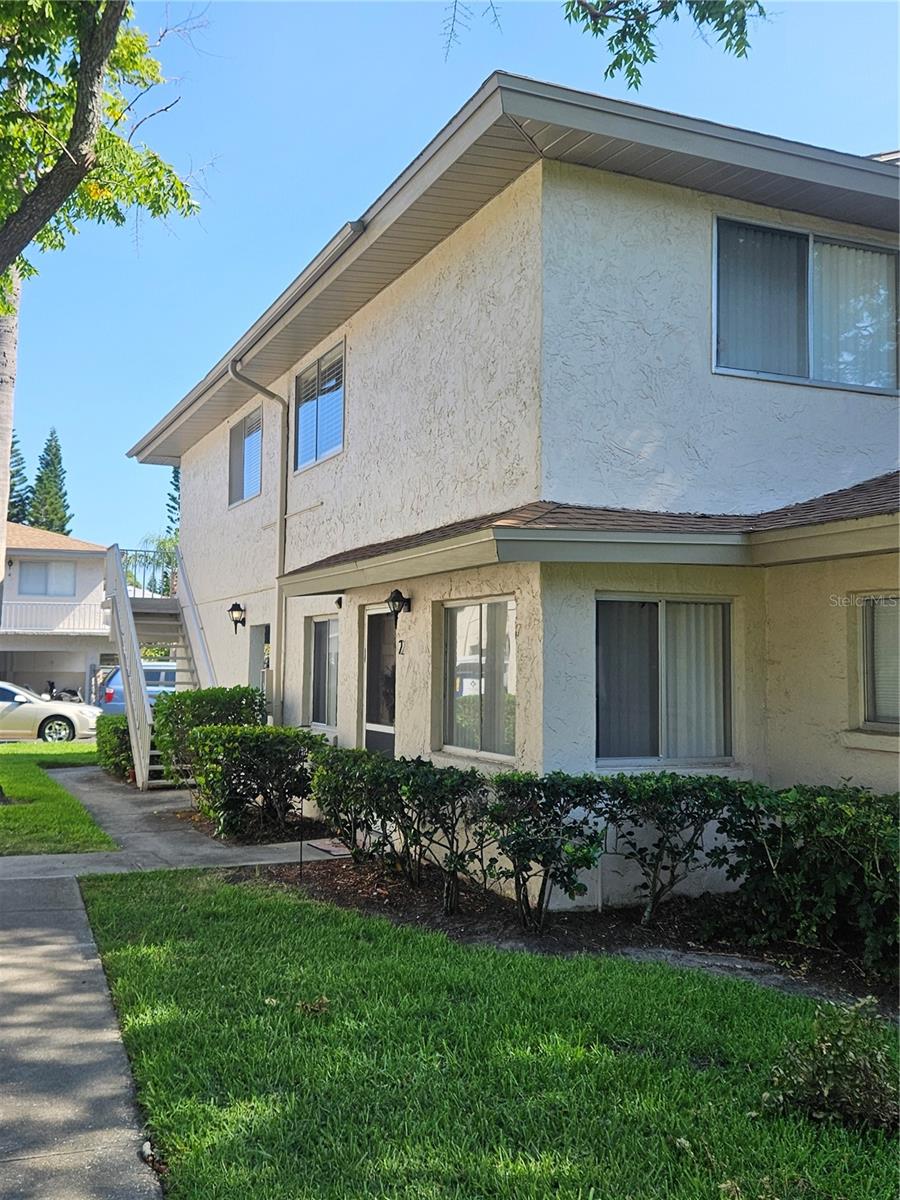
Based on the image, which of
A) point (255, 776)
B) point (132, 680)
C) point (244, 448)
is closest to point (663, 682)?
point (255, 776)

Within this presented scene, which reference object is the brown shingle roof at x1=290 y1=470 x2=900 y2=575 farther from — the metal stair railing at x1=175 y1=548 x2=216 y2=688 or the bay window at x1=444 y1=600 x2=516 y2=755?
the metal stair railing at x1=175 y1=548 x2=216 y2=688

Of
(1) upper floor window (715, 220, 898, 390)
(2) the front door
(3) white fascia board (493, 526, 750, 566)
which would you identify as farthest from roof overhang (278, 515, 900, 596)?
(2) the front door

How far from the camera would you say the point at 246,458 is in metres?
15.4

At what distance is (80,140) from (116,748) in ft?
33.5

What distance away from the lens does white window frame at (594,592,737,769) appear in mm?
7293

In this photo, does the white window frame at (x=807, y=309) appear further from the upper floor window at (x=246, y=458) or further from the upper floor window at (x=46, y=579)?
the upper floor window at (x=46, y=579)

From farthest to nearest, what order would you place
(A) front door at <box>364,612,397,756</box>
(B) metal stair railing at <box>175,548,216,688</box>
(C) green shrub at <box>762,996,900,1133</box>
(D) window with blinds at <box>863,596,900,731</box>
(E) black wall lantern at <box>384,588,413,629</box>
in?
1. (B) metal stair railing at <box>175,548,216,688</box>
2. (A) front door at <box>364,612,397,756</box>
3. (E) black wall lantern at <box>384,588,413,629</box>
4. (D) window with blinds at <box>863,596,900,731</box>
5. (C) green shrub at <box>762,996,900,1133</box>

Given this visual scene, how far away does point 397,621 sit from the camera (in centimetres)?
943

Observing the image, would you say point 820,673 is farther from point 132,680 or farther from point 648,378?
point 132,680

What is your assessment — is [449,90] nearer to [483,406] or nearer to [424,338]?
[424,338]

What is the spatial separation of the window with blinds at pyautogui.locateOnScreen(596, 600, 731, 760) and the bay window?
2.42 ft

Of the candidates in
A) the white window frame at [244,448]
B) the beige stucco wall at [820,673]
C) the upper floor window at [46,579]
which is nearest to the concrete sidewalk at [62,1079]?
the beige stucco wall at [820,673]

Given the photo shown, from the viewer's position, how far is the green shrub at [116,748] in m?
14.8

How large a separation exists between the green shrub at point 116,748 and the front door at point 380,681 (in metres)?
5.91
